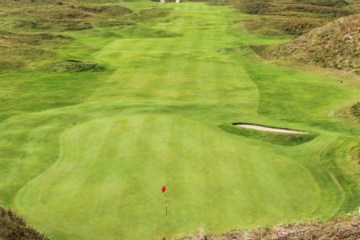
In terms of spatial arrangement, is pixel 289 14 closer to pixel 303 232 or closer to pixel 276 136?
pixel 276 136

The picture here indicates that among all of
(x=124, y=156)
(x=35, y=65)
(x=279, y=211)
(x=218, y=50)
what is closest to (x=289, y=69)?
(x=218, y=50)

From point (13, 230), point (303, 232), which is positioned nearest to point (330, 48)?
point (303, 232)

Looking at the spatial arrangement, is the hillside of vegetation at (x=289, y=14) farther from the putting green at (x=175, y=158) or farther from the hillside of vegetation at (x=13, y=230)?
the hillside of vegetation at (x=13, y=230)

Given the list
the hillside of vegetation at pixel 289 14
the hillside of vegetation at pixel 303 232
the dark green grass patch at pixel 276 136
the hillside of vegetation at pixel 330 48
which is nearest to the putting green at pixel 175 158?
the dark green grass patch at pixel 276 136

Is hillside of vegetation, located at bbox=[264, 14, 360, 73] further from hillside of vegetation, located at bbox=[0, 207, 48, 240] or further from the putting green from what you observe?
hillside of vegetation, located at bbox=[0, 207, 48, 240]

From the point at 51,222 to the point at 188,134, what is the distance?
12.4 m

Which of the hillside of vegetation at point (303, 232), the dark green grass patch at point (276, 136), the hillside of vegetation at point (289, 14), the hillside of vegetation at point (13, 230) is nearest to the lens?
the hillside of vegetation at point (303, 232)

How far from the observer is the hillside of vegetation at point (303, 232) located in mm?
13961

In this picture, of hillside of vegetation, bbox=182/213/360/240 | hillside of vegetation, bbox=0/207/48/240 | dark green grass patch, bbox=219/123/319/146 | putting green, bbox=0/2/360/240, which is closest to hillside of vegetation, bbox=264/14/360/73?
putting green, bbox=0/2/360/240

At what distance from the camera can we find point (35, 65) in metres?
60.2

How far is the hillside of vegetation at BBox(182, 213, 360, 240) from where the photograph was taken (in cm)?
1396

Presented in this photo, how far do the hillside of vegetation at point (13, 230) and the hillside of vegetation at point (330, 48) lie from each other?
46.8 m

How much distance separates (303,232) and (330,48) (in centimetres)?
5171

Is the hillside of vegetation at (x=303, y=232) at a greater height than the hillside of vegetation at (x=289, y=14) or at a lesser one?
greater
